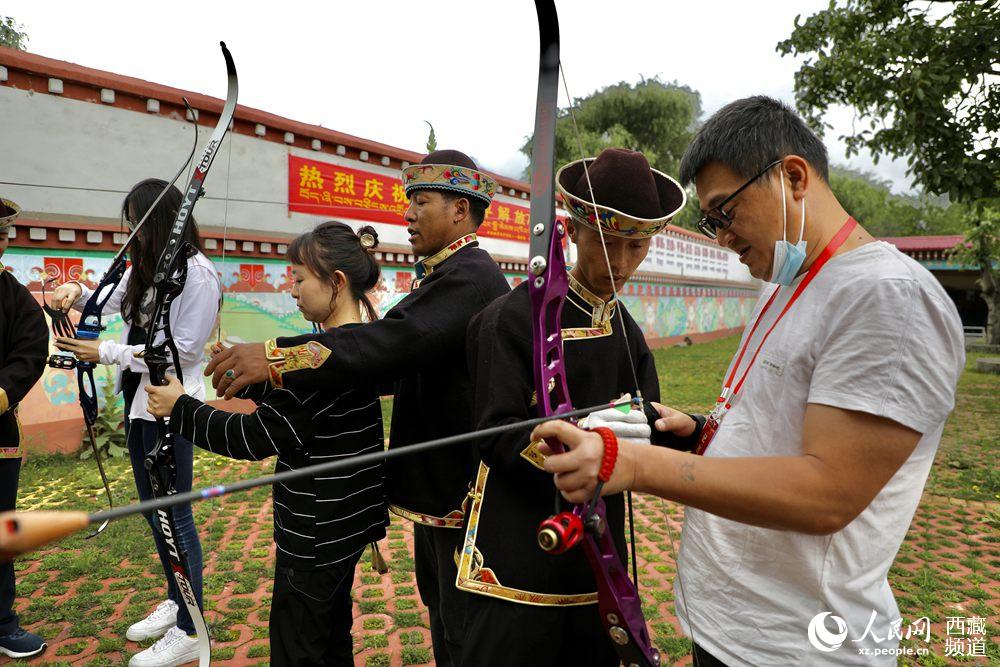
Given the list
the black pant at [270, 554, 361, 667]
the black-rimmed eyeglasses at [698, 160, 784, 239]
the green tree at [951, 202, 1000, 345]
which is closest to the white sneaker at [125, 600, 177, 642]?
the black pant at [270, 554, 361, 667]

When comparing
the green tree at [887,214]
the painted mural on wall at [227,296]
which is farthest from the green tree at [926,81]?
the green tree at [887,214]

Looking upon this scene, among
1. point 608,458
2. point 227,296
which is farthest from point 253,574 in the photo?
point 227,296

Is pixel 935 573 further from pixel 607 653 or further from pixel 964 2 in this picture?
pixel 964 2

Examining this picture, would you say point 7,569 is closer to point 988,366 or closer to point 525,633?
point 525,633

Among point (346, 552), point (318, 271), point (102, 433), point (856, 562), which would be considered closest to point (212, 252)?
point (102, 433)

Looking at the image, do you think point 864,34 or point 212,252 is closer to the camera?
point 212,252

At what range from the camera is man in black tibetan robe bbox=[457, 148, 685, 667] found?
4.79 ft

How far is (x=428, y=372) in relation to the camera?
82.0 inches

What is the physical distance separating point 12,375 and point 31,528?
7.76 feet

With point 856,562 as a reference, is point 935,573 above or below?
below

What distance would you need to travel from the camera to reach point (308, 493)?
6.23 ft

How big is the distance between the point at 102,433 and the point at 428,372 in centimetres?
525

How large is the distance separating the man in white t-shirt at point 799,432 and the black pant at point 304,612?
1098mm

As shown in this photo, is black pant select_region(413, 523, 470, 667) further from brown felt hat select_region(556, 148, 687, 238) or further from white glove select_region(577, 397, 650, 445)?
brown felt hat select_region(556, 148, 687, 238)
